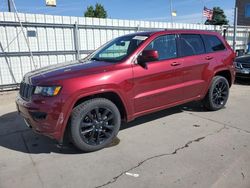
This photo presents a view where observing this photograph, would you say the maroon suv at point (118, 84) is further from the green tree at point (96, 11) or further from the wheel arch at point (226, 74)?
the green tree at point (96, 11)

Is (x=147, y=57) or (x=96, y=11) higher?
(x=96, y=11)

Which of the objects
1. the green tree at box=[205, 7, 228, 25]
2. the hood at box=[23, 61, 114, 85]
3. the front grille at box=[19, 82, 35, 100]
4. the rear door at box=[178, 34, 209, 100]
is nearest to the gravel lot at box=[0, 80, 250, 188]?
the rear door at box=[178, 34, 209, 100]

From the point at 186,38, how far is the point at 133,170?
2.94 meters

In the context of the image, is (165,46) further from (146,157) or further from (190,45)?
(146,157)

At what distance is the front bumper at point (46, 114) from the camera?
136 inches

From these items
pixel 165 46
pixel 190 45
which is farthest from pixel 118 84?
pixel 190 45

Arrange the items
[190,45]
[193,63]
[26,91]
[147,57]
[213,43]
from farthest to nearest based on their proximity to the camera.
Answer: [213,43] → [190,45] → [193,63] → [147,57] → [26,91]

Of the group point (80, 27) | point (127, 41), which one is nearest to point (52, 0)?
point (80, 27)

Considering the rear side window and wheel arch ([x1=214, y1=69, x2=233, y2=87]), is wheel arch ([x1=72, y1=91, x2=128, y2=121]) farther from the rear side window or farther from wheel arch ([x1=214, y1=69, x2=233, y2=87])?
wheel arch ([x1=214, y1=69, x2=233, y2=87])

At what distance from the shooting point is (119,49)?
187 inches

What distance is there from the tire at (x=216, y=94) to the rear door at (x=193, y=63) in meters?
0.33

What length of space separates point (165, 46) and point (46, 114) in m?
2.46

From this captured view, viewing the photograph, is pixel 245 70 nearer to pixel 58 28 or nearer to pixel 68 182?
pixel 58 28

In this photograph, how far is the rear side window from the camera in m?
5.44
